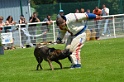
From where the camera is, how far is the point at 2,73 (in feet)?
45.4

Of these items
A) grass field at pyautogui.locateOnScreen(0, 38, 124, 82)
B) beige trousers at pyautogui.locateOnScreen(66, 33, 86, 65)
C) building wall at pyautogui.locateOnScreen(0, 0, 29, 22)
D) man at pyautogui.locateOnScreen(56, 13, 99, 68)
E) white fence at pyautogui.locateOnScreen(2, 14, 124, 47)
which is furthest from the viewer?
building wall at pyautogui.locateOnScreen(0, 0, 29, 22)

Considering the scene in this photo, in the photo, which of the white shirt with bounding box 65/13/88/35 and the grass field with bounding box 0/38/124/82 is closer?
the grass field with bounding box 0/38/124/82

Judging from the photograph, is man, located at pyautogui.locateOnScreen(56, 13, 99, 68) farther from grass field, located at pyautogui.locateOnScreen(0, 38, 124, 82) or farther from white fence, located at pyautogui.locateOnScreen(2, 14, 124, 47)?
white fence, located at pyautogui.locateOnScreen(2, 14, 124, 47)

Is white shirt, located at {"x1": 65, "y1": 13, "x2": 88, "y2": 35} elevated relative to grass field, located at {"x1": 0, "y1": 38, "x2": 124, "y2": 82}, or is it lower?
elevated

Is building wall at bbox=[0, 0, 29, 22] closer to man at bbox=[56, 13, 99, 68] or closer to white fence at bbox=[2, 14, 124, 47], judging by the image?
white fence at bbox=[2, 14, 124, 47]

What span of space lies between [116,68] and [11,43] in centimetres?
1176

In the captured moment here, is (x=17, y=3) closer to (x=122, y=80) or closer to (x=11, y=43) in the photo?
(x=11, y=43)

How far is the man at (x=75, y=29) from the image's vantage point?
13.5 metres

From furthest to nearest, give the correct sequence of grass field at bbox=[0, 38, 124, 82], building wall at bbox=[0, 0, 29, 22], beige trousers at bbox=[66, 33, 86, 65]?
building wall at bbox=[0, 0, 29, 22]
beige trousers at bbox=[66, 33, 86, 65]
grass field at bbox=[0, 38, 124, 82]

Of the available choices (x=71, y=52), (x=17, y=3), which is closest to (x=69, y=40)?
(x=71, y=52)

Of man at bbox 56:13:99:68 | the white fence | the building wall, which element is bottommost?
the white fence

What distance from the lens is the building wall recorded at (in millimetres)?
31742

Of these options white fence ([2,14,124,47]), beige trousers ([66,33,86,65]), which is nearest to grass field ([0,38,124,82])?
beige trousers ([66,33,86,65])

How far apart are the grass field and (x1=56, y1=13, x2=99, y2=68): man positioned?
41 centimetres
